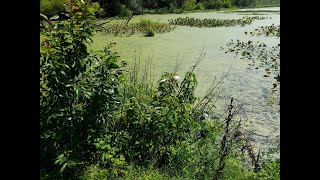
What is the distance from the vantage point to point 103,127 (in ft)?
5.93

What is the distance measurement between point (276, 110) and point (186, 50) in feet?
9.62

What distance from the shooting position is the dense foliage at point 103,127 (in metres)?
1.74

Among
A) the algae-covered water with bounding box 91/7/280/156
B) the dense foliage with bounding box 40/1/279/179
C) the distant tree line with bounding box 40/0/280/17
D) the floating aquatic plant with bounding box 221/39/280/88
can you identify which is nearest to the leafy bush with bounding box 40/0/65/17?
the distant tree line with bounding box 40/0/280/17

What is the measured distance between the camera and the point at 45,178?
1.81 m

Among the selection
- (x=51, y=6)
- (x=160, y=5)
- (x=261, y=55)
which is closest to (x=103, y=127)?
(x=261, y=55)

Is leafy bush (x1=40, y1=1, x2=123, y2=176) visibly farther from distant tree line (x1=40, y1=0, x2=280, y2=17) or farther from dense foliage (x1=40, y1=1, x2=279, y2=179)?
distant tree line (x1=40, y1=0, x2=280, y2=17)

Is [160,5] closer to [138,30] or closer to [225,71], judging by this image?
[138,30]

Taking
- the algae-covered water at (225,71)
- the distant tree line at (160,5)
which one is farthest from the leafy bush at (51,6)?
the algae-covered water at (225,71)

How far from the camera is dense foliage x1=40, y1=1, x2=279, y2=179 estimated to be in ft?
5.71

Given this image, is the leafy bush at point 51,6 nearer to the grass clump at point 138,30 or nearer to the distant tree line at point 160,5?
the distant tree line at point 160,5
